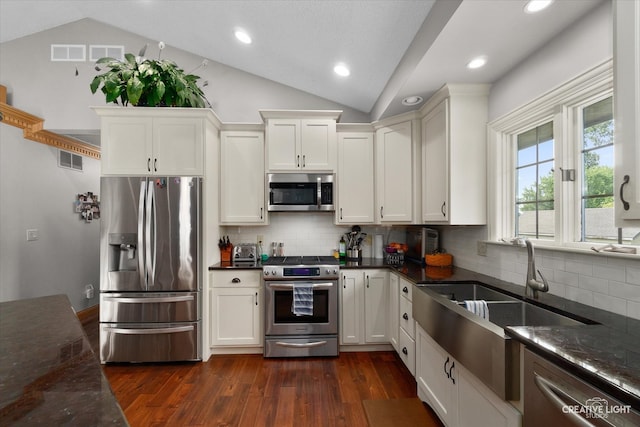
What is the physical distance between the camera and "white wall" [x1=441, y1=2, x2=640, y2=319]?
133 cm

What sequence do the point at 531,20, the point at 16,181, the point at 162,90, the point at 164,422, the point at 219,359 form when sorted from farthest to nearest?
the point at 16,181, the point at 219,359, the point at 162,90, the point at 164,422, the point at 531,20

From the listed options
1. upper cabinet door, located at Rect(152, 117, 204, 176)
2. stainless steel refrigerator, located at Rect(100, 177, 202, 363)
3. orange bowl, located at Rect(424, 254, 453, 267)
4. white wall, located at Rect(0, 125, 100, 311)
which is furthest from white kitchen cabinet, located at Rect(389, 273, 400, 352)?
white wall, located at Rect(0, 125, 100, 311)

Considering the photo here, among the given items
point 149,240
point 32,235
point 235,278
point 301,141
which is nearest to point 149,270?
point 149,240

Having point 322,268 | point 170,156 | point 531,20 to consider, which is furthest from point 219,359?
point 531,20

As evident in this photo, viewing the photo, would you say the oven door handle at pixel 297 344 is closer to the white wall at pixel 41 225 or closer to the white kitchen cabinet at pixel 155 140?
the white kitchen cabinet at pixel 155 140

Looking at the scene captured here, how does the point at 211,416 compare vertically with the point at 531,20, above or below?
below

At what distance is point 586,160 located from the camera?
1600 millimetres

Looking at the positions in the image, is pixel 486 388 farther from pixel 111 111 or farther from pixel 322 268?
pixel 111 111

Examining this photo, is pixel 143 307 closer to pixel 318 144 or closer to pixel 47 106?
pixel 318 144

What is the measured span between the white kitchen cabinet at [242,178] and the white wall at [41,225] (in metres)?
2.49

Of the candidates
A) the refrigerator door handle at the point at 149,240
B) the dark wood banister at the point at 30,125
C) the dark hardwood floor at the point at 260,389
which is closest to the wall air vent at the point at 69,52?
the dark wood banister at the point at 30,125

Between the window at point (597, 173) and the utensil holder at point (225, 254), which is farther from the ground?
the window at point (597, 173)

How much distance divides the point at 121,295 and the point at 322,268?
1931 millimetres

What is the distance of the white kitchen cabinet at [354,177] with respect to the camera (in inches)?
124
